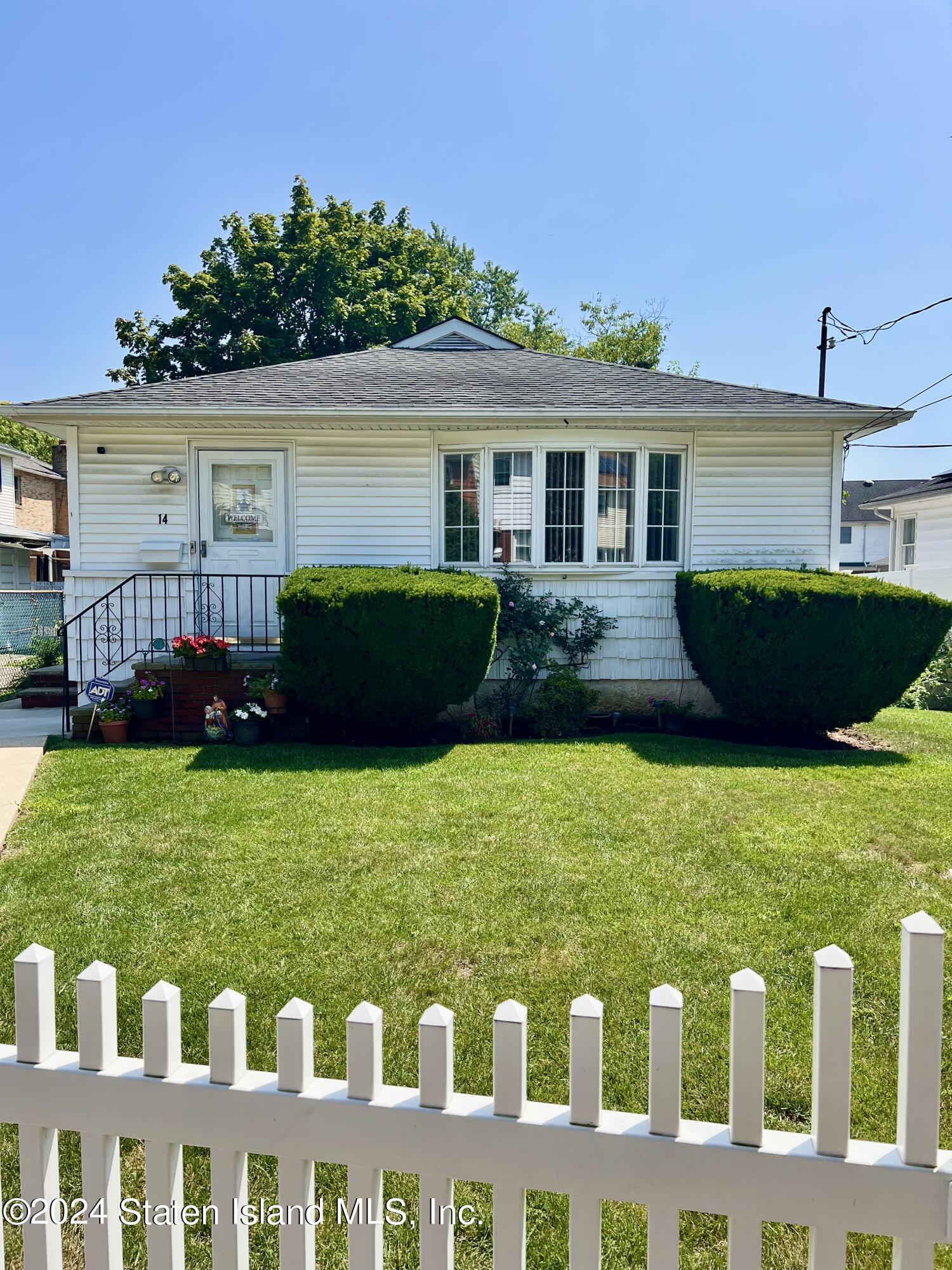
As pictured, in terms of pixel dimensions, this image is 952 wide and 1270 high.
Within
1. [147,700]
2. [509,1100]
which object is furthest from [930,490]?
[509,1100]

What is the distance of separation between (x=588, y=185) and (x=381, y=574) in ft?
47.6

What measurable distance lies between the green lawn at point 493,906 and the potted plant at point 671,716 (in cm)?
203

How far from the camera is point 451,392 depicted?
9.71 metres

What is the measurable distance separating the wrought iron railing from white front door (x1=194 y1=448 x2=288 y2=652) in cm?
1

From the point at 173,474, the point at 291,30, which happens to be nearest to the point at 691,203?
the point at 291,30

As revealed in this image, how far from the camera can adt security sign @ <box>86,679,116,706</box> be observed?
7438 millimetres

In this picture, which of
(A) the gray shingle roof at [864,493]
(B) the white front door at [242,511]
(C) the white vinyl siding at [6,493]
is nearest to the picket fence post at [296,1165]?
(B) the white front door at [242,511]

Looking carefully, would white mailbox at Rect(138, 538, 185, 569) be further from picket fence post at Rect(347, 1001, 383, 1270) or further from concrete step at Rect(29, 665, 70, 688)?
picket fence post at Rect(347, 1001, 383, 1270)

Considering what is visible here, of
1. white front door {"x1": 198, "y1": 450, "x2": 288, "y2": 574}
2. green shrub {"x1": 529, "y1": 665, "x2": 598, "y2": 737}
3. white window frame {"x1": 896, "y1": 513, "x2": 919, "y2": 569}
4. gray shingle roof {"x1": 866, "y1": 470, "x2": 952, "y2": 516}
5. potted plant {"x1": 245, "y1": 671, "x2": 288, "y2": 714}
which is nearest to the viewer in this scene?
potted plant {"x1": 245, "y1": 671, "x2": 288, "y2": 714}

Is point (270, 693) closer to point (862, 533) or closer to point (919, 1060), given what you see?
point (919, 1060)

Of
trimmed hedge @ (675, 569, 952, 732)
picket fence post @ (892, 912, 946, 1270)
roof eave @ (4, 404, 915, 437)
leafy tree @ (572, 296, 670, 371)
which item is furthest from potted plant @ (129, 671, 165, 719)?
leafy tree @ (572, 296, 670, 371)

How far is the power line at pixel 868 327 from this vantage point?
533 inches

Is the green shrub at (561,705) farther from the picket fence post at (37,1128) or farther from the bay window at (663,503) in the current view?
the picket fence post at (37,1128)

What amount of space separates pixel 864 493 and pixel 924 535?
2509 centimetres
